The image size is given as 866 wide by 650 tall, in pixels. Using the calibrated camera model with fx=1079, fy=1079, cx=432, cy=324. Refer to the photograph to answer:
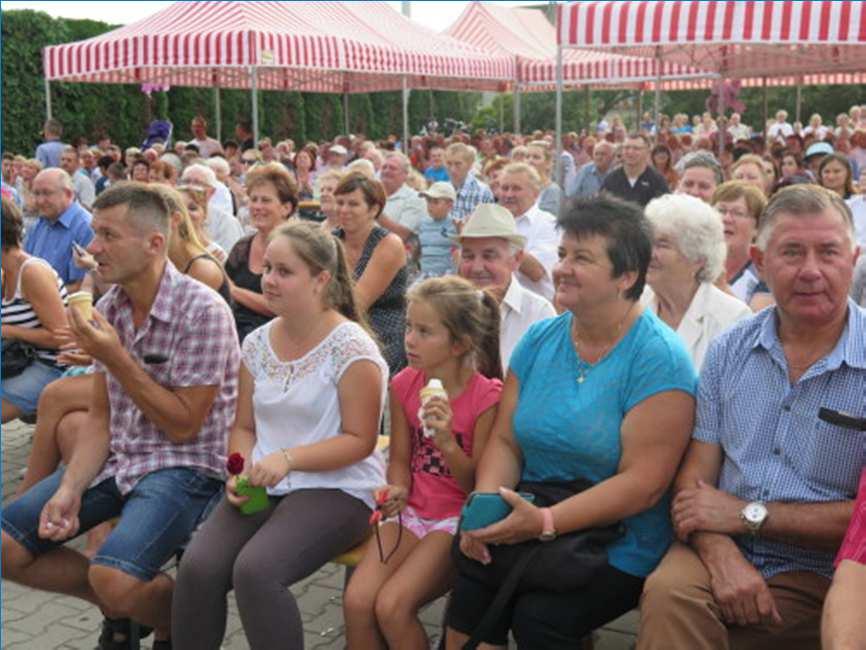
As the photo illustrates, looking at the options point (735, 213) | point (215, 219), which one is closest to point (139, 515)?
point (735, 213)

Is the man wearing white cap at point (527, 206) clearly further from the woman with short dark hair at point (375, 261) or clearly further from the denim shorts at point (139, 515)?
the denim shorts at point (139, 515)

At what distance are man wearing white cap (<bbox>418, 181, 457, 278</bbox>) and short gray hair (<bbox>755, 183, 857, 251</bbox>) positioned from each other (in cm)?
447

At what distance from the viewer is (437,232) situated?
25.5 feet

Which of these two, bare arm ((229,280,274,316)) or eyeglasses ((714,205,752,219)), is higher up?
eyeglasses ((714,205,752,219))

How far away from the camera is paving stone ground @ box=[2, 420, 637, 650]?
392 centimetres

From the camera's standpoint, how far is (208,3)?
14.3m

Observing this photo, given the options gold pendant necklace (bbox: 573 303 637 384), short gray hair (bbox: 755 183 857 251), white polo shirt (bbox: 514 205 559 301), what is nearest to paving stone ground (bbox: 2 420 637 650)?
gold pendant necklace (bbox: 573 303 637 384)

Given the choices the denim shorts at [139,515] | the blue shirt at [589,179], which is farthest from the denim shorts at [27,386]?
the blue shirt at [589,179]

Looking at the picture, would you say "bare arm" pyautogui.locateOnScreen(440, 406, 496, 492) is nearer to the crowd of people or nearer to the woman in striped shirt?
the crowd of people

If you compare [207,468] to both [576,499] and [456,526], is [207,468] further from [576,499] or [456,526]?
[576,499]

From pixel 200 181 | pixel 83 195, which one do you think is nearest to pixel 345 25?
pixel 83 195

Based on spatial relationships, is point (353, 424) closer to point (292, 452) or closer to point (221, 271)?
point (292, 452)

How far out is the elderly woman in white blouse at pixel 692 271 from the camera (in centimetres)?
365

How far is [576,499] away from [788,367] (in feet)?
2.10
